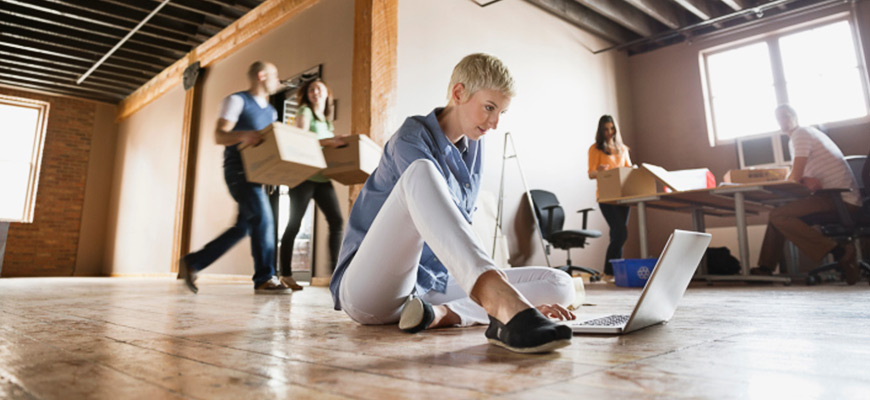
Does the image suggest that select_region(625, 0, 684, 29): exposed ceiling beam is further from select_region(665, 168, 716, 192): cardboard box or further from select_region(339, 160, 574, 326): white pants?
select_region(339, 160, 574, 326): white pants

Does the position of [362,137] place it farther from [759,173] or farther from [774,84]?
[774,84]

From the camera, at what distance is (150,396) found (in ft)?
2.03

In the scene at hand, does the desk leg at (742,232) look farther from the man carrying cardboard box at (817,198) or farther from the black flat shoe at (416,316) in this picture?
the black flat shoe at (416,316)

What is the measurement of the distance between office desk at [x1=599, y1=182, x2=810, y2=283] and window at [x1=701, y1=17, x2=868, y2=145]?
1657mm

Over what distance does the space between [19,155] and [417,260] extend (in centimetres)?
900

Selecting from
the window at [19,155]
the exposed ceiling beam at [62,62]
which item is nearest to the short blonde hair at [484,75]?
the exposed ceiling beam at [62,62]

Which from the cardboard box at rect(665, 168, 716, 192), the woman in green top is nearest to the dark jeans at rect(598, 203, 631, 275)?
the cardboard box at rect(665, 168, 716, 192)

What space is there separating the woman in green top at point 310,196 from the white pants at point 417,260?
5.87ft

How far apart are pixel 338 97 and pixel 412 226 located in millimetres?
3315

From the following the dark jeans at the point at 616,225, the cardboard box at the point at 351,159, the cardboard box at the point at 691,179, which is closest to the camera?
the cardboard box at the point at 351,159

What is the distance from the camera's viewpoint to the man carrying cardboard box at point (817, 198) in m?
3.36

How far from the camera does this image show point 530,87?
5199 mm

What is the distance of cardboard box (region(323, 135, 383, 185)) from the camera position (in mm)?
2793

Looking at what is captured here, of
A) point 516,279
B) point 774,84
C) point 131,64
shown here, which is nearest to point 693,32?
point 774,84
